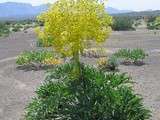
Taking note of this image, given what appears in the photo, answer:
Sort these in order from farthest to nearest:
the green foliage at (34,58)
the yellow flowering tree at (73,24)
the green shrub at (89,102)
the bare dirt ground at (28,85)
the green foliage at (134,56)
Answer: the green foliage at (134,56) → the green foliage at (34,58) → the bare dirt ground at (28,85) → the green shrub at (89,102) → the yellow flowering tree at (73,24)

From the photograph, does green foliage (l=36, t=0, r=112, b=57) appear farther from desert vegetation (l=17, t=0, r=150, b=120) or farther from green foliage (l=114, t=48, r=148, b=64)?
green foliage (l=114, t=48, r=148, b=64)

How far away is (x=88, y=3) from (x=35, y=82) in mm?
12479

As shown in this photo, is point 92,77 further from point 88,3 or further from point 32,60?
point 32,60

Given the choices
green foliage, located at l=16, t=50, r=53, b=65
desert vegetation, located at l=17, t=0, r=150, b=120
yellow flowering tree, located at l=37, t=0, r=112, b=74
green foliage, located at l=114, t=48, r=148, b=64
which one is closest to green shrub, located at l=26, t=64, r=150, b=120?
desert vegetation, located at l=17, t=0, r=150, b=120

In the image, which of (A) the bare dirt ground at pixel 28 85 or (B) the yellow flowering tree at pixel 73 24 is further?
(A) the bare dirt ground at pixel 28 85

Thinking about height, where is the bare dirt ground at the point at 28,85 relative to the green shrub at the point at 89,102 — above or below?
below

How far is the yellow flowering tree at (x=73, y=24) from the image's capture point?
10766mm

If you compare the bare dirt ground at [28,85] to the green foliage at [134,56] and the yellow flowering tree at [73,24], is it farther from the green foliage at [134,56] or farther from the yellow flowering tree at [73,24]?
the yellow flowering tree at [73,24]

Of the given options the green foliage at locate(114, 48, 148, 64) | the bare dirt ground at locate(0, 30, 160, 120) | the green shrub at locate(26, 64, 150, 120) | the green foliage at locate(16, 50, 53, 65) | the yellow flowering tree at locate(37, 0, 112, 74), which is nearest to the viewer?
the yellow flowering tree at locate(37, 0, 112, 74)

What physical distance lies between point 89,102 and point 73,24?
1.79 meters

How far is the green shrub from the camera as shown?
11.3m

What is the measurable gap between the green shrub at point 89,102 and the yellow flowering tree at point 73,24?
2.96ft

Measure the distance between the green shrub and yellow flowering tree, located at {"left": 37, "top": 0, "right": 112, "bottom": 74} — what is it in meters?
0.90

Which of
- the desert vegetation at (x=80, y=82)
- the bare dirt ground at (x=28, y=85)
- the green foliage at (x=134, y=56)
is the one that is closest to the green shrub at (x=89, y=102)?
the desert vegetation at (x=80, y=82)
